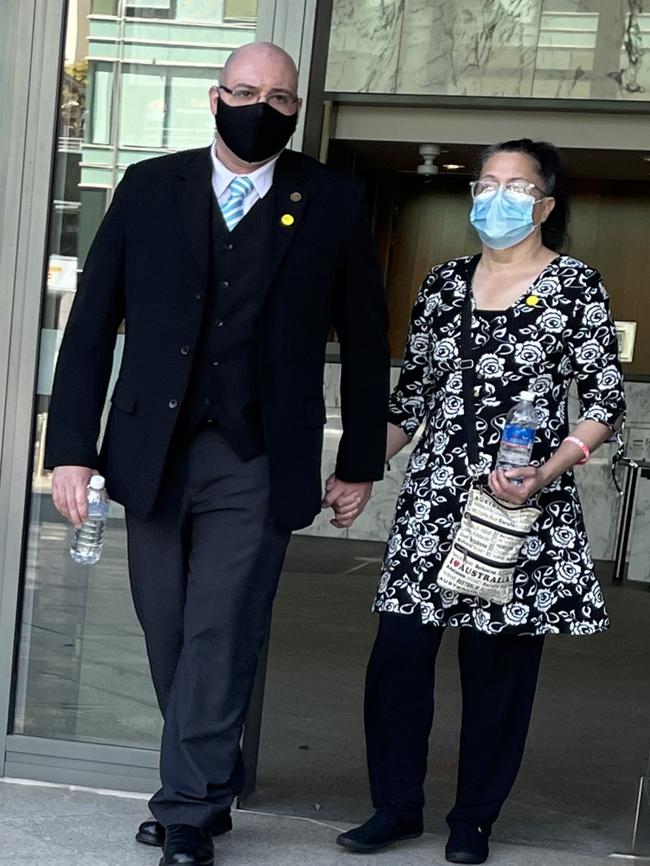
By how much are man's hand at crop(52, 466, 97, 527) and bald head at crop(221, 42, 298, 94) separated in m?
0.89

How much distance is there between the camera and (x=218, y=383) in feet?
9.28

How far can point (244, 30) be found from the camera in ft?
11.2

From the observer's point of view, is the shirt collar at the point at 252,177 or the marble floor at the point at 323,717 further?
the marble floor at the point at 323,717

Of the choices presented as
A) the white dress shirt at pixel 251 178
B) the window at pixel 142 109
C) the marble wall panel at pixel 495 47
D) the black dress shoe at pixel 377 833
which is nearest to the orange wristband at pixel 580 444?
the white dress shirt at pixel 251 178

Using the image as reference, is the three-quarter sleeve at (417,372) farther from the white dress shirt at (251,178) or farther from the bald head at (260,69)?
the bald head at (260,69)

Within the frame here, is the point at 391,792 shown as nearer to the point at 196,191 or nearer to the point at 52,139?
the point at 196,191

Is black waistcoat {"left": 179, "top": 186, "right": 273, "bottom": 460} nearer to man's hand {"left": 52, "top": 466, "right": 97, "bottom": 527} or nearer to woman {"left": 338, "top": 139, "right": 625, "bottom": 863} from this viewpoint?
man's hand {"left": 52, "top": 466, "right": 97, "bottom": 527}

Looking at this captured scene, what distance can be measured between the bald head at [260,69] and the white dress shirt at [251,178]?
0.60 ft

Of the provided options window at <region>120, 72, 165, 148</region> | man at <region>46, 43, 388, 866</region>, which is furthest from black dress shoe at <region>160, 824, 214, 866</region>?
window at <region>120, 72, 165, 148</region>

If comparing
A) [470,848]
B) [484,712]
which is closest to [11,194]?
[484,712]

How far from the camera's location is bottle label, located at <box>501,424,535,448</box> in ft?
9.25

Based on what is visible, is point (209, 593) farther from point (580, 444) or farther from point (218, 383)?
point (580, 444)

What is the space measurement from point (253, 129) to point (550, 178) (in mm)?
727

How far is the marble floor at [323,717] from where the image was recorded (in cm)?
355
